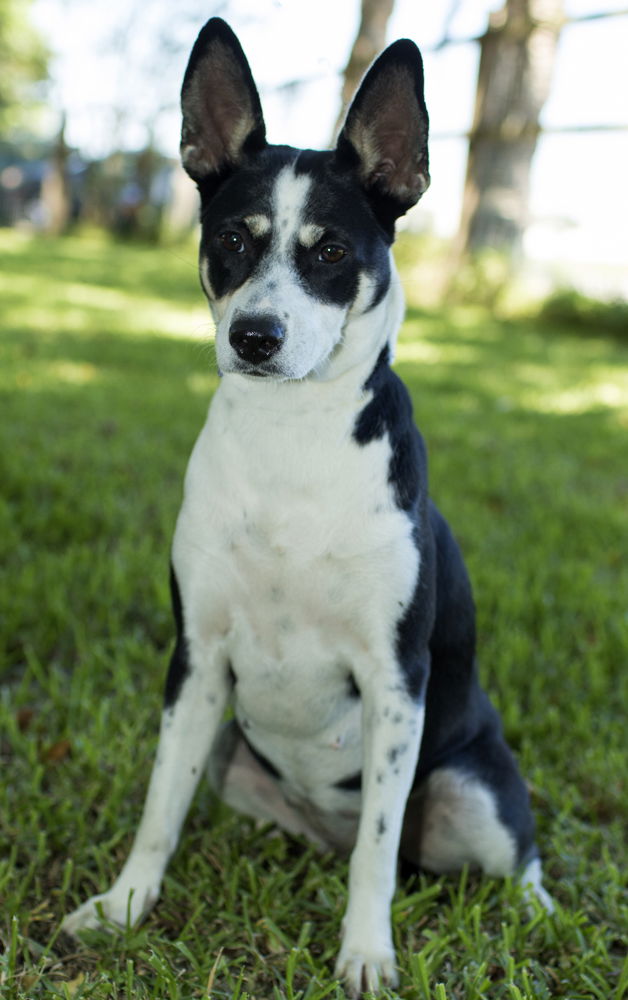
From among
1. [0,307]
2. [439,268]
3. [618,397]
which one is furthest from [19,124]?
[618,397]

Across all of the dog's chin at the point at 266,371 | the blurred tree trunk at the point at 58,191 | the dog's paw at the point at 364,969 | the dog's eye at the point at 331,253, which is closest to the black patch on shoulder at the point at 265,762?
A: the dog's paw at the point at 364,969

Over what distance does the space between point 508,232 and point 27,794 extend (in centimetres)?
Result: 1217

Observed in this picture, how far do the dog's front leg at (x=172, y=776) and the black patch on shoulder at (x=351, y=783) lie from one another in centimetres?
35

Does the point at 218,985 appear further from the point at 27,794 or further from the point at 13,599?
the point at 13,599

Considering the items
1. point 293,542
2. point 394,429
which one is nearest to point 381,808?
point 293,542

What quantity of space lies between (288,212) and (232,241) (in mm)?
141

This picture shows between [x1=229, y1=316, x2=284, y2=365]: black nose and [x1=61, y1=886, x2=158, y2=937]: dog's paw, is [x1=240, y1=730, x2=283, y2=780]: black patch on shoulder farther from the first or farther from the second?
[x1=229, y1=316, x2=284, y2=365]: black nose

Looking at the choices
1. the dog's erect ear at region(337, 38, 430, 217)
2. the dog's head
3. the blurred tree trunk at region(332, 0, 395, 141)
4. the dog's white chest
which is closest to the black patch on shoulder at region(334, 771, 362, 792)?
the dog's white chest

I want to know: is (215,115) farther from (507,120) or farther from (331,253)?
(507,120)

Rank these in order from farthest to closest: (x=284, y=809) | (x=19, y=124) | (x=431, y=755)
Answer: (x=19, y=124) → (x=284, y=809) → (x=431, y=755)

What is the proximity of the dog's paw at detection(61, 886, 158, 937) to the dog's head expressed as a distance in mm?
1234

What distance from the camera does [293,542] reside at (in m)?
2.00

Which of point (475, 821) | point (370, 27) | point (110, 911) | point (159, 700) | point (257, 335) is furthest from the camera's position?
point (370, 27)

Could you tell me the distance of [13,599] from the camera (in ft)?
11.0
